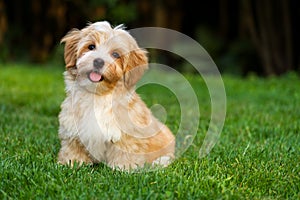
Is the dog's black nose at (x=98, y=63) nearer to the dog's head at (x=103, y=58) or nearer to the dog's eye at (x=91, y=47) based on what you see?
the dog's head at (x=103, y=58)

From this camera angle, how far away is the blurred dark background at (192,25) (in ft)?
42.8

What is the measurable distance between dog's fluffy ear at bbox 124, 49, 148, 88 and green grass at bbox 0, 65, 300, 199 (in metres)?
0.67

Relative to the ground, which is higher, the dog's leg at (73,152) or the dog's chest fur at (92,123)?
the dog's chest fur at (92,123)

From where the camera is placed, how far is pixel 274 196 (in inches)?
137

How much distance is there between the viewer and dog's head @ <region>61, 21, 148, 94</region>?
3855 mm

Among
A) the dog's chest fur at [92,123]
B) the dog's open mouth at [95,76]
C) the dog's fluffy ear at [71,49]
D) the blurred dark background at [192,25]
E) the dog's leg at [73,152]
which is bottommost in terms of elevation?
the blurred dark background at [192,25]

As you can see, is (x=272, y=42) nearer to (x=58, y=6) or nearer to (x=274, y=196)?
(x=58, y=6)

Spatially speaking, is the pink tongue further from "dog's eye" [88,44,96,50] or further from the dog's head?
"dog's eye" [88,44,96,50]

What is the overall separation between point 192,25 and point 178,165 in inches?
504

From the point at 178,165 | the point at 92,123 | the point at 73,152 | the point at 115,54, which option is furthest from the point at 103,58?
the point at 178,165

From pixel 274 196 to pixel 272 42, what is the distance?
33.0 ft

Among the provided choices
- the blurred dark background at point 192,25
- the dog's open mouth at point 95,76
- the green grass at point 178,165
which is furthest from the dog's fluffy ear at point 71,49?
the blurred dark background at point 192,25

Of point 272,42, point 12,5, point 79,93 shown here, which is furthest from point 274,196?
point 12,5

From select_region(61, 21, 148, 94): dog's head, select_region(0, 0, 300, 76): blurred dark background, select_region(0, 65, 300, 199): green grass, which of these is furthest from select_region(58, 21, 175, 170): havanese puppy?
select_region(0, 0, 300, 76): blurred dark background
